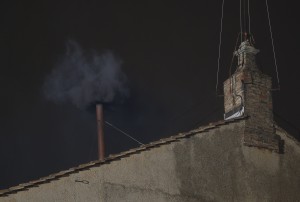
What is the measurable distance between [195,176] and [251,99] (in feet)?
9.40

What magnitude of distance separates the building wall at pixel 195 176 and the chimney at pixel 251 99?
257 mm

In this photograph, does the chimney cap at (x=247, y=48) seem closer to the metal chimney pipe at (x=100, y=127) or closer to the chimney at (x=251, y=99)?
the chimney at (x=251, y=99)

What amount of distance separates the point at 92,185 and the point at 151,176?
139 cm

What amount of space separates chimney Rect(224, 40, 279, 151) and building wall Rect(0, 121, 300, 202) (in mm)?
257

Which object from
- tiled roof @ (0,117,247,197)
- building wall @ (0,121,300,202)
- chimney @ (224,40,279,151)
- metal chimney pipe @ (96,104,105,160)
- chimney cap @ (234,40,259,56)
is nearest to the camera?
tiled roof @ (0,117,247,197)

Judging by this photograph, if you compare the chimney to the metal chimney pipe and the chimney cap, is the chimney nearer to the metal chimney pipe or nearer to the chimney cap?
the chimney cap

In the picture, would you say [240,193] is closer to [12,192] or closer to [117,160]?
[117,160]

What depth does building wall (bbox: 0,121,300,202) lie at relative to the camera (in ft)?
42.7

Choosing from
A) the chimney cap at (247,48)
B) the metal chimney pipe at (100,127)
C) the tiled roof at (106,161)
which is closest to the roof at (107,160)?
the tiled roof at (106,161)

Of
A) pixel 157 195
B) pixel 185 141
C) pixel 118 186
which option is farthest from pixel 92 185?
pixel 185 141

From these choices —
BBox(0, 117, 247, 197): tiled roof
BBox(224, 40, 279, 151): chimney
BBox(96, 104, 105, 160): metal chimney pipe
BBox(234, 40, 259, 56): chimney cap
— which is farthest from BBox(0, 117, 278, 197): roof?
BBox(96, 104, 105, 160): metal chimney pipe

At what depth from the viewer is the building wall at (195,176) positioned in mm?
13023

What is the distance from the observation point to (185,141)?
47.4ft

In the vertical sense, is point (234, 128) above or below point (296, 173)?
above
